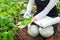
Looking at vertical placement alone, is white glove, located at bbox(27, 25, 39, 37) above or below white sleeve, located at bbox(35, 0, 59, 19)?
below

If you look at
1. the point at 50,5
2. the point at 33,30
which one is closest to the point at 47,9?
the point at 50,5

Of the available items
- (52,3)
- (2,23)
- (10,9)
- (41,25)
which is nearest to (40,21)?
(41,25)

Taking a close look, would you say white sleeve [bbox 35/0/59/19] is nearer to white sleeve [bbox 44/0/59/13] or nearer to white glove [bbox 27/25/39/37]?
white sleeve [bbox 44/0/59/13]

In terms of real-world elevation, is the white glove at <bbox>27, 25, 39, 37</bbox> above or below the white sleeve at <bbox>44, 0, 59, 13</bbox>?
below

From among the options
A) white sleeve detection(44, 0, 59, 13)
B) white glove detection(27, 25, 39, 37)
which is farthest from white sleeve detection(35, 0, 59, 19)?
white glove detection(27, 25, 39, 37)

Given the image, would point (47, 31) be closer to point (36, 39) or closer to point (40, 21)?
point (40, 21)

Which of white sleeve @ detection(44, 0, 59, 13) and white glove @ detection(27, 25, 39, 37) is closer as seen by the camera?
white sleeve @ detection(44, 0, 59, 13)

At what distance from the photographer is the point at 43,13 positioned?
7.79 ft

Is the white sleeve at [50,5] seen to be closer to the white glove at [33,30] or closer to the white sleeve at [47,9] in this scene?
the white sleeve at [47,9]

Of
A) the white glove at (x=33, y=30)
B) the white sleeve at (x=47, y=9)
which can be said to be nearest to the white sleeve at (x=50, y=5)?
the white sleeve at (x=47, y=9)

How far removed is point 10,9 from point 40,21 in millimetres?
367

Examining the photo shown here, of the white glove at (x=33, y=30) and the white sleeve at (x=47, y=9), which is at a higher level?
the white sleeve at (x=47, y=9)

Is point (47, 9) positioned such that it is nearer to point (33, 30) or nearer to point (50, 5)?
point (50, 5)

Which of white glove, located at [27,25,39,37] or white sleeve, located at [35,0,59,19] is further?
white glove, located at [27,25,39,37]
